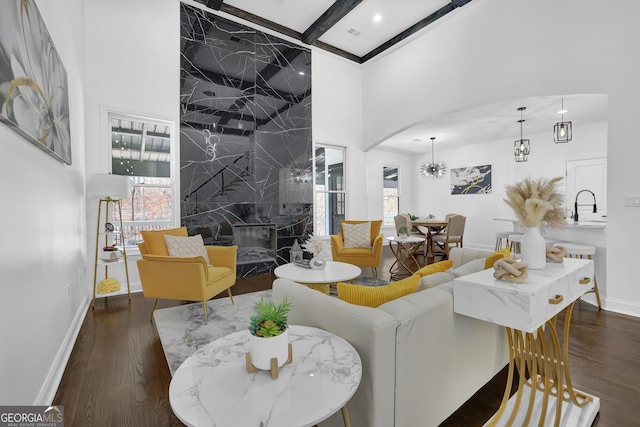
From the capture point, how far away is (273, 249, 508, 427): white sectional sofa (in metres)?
1.19

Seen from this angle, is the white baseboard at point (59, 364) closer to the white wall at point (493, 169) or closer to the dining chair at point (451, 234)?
the dining chair at point (451, 234)

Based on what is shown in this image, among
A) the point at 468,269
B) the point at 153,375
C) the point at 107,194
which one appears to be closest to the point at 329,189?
the point at 107,194

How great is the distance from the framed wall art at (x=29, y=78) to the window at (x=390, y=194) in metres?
7.33

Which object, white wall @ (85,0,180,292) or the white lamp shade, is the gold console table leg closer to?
the white lamp shade

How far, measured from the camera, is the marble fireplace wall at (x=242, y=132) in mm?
4562

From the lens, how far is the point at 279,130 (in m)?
5.46

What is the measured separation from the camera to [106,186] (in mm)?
3436

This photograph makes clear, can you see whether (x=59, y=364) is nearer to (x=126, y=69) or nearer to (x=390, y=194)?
(x=126, y=69)

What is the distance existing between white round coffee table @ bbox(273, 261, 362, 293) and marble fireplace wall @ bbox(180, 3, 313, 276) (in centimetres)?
198

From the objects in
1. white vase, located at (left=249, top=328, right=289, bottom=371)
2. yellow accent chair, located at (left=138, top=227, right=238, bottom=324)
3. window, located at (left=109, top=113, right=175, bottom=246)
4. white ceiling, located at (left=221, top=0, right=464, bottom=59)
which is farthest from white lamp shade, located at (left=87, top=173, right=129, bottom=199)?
white vase, located at (left=249, top=328, right=289, bottom=371)

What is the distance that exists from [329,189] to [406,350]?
17.5 feet

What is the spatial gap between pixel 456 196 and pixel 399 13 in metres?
5.05

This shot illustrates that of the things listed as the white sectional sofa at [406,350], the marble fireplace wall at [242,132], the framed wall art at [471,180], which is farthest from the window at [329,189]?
the white sectional sofa at [406,350]

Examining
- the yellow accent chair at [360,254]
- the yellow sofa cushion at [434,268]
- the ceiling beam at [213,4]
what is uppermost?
the ceiling beam at [213,4]
